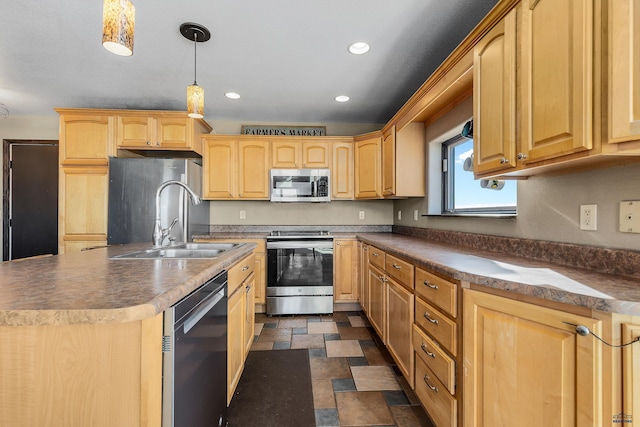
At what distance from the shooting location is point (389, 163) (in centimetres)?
311

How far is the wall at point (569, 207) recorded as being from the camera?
112 cm

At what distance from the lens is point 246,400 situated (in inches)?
68.9

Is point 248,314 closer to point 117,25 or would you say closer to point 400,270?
point 400,270

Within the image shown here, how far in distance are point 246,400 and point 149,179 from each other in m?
2.38

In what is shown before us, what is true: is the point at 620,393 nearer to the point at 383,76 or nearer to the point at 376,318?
the point at 376,318

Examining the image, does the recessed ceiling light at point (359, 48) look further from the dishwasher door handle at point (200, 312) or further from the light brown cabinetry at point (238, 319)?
the dishwasher door handle at point (200, 312)

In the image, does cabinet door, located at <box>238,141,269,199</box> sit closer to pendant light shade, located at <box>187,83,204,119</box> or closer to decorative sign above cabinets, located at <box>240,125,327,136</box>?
decorative sign above cabinets, located at <box>240,125,327,136</box>

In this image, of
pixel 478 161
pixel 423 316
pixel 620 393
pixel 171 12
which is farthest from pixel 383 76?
pixel 620 393

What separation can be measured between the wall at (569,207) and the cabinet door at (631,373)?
50cm

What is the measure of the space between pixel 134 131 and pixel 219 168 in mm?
974

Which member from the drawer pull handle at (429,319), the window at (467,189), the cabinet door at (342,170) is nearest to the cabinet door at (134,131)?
the cabinet door at (342,170)

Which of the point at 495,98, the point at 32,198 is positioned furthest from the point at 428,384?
the point at 32,198

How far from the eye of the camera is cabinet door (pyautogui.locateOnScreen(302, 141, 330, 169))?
11.7 feet

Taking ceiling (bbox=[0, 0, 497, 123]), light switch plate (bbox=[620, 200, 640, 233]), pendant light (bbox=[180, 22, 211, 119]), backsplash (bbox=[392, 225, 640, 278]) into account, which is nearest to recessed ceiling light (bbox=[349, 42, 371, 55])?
ceiling (bbox=[0, 0, 497, 123])
